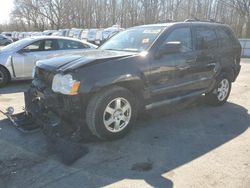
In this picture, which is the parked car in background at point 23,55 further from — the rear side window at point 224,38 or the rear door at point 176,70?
the rear side window at point 224,38

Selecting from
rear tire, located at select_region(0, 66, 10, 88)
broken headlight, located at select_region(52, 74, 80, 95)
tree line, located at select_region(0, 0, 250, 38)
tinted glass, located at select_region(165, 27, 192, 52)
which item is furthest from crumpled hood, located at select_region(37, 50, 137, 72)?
tree line, located at select_region(0, 0, 250, 38)

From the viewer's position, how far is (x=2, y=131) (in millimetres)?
4988

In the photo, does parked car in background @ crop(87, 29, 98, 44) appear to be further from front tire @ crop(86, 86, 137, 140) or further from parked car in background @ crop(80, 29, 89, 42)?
front tire @ crop(86, 86, 137, 140)

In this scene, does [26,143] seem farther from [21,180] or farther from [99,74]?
[99,74]

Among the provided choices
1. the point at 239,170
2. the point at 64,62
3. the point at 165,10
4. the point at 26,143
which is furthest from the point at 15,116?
the point at 165,10

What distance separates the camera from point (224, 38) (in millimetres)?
6527

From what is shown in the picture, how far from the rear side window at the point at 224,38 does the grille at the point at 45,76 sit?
378cm

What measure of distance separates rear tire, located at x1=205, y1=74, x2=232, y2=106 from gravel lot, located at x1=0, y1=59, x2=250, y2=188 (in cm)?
92

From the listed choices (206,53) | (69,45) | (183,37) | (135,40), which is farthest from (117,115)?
(69,45)

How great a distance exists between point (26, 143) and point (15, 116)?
108 centimetres

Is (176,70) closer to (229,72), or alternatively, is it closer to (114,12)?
(229,72)

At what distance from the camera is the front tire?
167 inches

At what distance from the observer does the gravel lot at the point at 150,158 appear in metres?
3.48

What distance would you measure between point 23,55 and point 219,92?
218 inches
